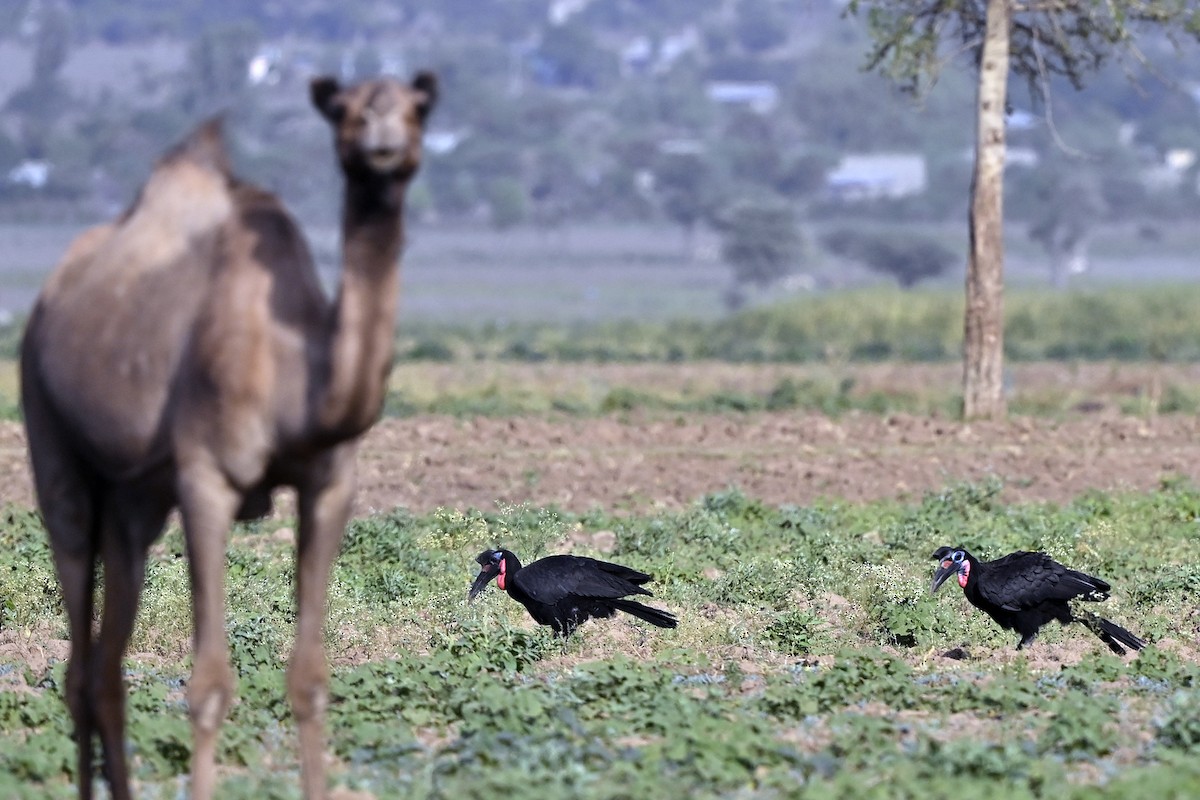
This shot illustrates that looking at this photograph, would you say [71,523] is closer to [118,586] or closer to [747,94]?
[118,586]

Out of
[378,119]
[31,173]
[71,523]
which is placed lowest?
[31,173]

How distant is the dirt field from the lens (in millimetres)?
16188

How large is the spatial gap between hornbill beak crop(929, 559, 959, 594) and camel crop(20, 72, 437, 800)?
16.5 feet

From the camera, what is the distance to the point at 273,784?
691 centimetres

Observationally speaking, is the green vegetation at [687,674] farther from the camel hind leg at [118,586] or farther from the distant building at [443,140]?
the distant building at [443,140]

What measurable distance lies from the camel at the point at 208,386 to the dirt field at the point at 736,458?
7.93 m

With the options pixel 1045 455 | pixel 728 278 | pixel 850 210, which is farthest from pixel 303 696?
pixel 850 210

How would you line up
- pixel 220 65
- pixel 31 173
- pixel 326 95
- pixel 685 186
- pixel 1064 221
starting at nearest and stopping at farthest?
pixel 326 95, pixel 1064 221, pixel 685 186, pixel 31 173, pixel 220 65

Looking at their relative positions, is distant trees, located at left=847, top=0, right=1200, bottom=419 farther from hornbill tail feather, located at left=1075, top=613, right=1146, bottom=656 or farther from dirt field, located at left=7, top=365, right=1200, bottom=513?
hornbill tail feather, located at left=1075, top=613, right=1146, bottom=656

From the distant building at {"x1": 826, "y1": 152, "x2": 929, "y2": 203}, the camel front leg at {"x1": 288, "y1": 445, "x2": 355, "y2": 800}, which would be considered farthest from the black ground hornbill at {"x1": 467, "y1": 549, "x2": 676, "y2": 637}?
the distant building at {"x1": 826, "y1": 152, "x2": 929, "y2": 203}

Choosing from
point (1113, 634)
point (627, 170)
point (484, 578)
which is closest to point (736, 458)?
point (484, 578)

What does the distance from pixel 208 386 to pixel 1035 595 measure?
5252 mm

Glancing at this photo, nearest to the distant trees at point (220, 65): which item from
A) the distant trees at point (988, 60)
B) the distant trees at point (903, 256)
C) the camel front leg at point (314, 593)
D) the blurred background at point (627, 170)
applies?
the blurred background at point (627, 170)

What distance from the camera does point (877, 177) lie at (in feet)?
437
